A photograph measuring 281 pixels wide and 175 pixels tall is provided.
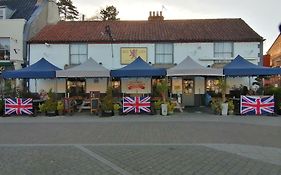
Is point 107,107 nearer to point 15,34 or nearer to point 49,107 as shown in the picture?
point 49,107

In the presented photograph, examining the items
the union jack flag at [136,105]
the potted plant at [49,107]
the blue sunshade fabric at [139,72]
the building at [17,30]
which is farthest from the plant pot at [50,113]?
the building at [17,30]

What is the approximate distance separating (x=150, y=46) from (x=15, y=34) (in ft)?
36.2

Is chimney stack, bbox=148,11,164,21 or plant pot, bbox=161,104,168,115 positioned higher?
chimney stack, bbox=148,11,164,21

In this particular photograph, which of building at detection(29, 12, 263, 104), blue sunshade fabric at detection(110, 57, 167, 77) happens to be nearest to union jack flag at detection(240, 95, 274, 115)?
blue sunshade fabric at detection(110, 57, 167, 77)

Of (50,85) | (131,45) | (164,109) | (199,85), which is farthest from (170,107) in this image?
(50,85)

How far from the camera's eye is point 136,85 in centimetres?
2422

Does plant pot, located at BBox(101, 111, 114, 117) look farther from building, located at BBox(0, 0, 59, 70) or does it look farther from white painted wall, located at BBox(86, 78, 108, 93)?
building, located at BBox(0, 0, 59, 70)

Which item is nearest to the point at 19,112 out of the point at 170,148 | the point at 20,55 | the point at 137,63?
the point at 137,63

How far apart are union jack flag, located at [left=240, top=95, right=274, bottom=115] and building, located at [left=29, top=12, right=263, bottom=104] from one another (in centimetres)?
618

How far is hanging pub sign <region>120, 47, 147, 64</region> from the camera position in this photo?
79.4ft

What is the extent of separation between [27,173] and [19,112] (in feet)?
40.8

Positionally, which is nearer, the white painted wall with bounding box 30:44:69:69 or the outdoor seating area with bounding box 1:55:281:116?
the outdoor seating area with bounding box 1:55:281:116

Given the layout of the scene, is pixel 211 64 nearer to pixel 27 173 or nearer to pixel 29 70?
pixel 29 70

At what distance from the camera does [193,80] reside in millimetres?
24359
